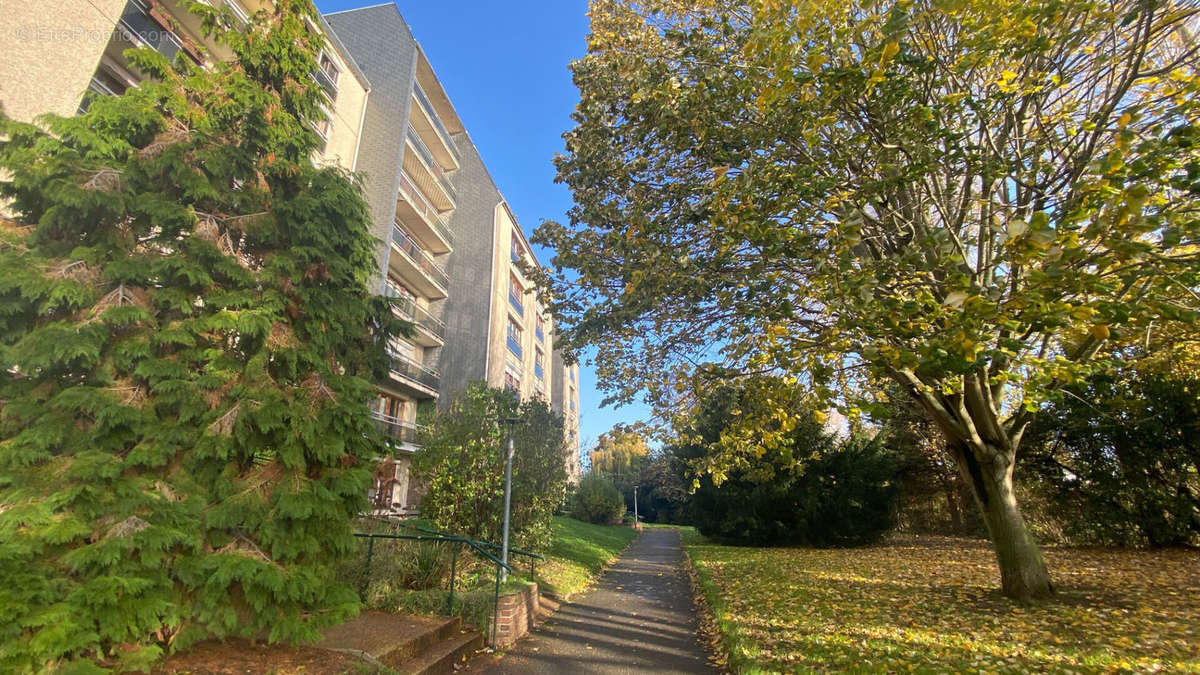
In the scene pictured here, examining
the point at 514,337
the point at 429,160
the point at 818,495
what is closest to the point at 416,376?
the point at 514,337

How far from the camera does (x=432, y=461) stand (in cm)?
1025

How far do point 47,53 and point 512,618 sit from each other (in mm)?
11854

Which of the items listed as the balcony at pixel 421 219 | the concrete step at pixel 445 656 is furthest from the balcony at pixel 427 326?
the concrete step at pixel 445 656

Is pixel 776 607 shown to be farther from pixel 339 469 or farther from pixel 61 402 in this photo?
pixel 61 402

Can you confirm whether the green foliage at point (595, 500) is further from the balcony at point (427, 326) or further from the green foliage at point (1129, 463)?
the green foliage at point (1129, 463)

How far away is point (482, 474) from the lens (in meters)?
10.3

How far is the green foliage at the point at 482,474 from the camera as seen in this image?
10.2 meters

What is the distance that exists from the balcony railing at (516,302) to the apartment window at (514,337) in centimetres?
73

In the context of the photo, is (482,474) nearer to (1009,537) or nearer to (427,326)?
(1009,537)

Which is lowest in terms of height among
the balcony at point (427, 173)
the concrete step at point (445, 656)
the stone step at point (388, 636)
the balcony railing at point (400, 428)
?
the concrete step at point (445, 656)

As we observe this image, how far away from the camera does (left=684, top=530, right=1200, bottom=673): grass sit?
461 cm

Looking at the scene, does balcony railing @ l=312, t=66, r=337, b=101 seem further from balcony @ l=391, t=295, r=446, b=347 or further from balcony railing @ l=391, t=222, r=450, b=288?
balcony @ l=391, t=295, r=446, b=347

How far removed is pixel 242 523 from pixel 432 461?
5815 millimetres

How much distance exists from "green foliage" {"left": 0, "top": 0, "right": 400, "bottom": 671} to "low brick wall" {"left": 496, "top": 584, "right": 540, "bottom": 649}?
2.23 metres
